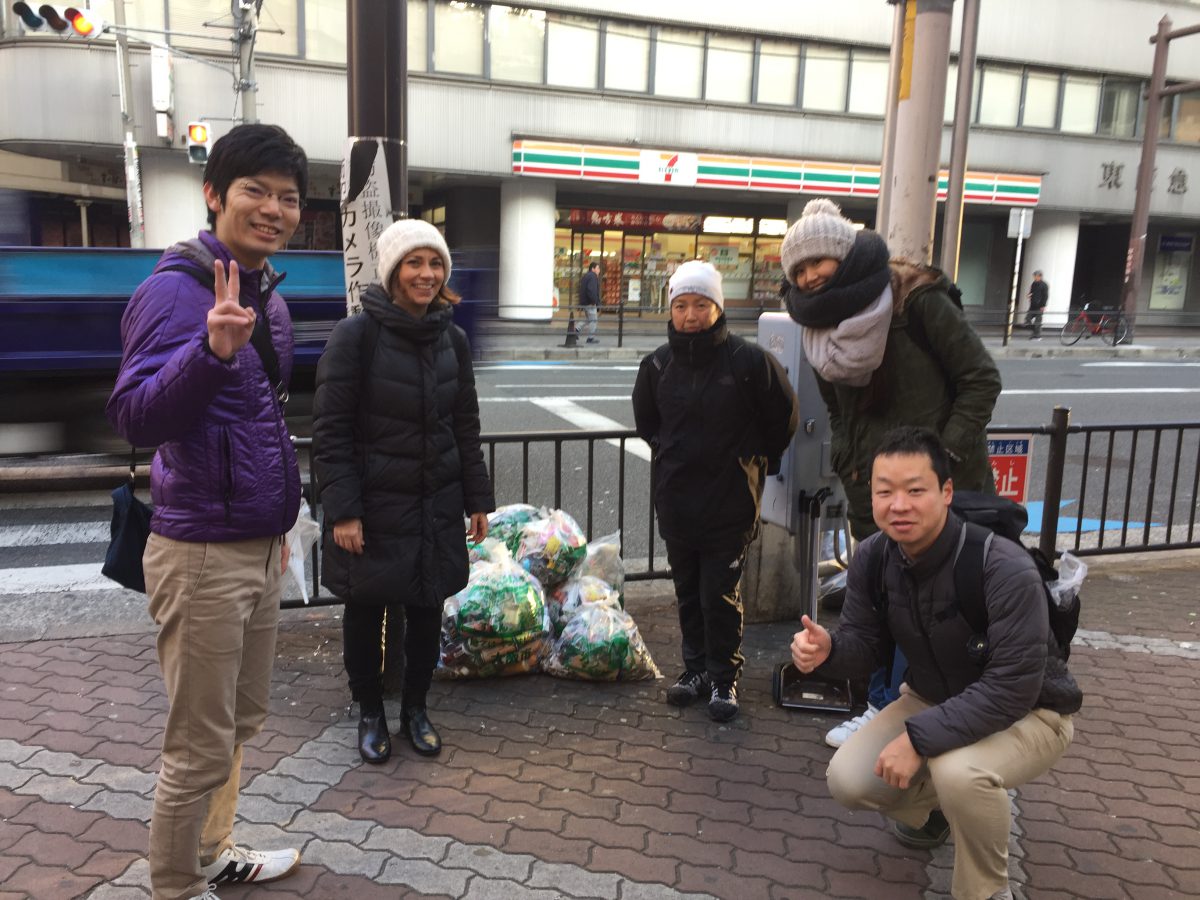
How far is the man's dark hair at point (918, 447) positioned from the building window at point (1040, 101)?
Answer: 1146 inches

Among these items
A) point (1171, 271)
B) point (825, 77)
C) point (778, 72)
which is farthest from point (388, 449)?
point (1171, 271)

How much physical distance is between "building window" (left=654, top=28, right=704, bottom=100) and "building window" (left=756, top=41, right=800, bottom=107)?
176cm

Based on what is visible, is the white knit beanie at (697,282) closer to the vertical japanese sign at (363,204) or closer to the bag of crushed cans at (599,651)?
the vertical japanese sign at (363,204)

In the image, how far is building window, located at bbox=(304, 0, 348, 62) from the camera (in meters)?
21.5

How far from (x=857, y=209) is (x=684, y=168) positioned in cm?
748

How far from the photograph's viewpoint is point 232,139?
2.34m

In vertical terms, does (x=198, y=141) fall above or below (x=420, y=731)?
above

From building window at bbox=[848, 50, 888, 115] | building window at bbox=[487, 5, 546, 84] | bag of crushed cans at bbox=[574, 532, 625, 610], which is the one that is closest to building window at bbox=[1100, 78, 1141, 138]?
building window at bbox=[848, 50, 888, 115]

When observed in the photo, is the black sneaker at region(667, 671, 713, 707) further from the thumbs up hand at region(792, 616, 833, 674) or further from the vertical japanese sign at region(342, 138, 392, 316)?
the vertical japanese sign at region(342, 138, 392, 316)

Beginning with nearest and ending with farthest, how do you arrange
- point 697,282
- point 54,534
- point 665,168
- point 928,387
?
point 928,387 → point 697,282 → point 54,534 → point 665,168

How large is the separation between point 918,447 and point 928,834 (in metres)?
1.32

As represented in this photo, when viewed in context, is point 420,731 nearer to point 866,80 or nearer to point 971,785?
point 971,785

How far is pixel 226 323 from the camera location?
6.72ft

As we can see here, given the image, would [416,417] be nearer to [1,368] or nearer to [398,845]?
[398,845]
